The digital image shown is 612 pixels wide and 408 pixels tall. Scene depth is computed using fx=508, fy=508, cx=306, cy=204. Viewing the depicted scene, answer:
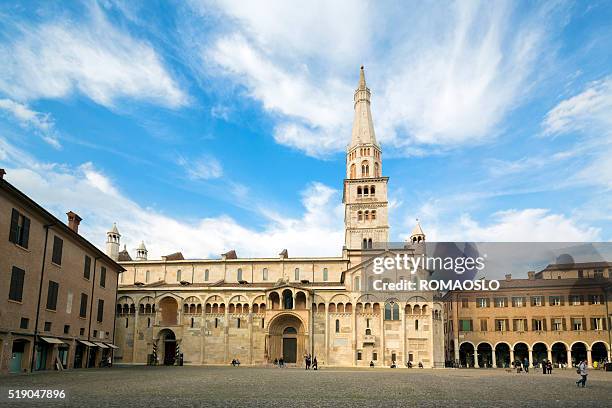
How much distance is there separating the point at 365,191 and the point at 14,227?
5102 centimetres

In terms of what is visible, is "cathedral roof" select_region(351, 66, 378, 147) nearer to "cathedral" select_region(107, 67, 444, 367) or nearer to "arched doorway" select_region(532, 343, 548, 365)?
"cathedral" select_region(107, 67, 444, 367)

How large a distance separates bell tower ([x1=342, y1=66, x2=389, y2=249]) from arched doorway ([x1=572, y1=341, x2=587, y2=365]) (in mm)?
26601

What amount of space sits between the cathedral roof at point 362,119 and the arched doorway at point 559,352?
36.1m

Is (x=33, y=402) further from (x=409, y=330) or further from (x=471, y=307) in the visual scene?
(x=471, y=307)

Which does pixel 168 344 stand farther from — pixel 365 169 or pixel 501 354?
pixel 501 354

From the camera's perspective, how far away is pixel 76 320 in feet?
129

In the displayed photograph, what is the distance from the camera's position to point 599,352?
62688 millimetres

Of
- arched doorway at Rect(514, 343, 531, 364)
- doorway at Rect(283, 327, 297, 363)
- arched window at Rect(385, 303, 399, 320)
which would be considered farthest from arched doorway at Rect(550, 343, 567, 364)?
doorway at Rect(283, 327, 297, 363)

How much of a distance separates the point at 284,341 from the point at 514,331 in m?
29.4

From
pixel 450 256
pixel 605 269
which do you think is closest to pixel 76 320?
pixel 450 256

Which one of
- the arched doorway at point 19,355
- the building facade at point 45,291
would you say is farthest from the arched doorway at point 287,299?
the arched doorway at point 19,355

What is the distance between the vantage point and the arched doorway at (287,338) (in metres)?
58.6

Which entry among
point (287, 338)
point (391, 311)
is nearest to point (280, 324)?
point (287, 338)

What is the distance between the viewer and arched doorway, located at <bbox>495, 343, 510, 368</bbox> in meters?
66.1
